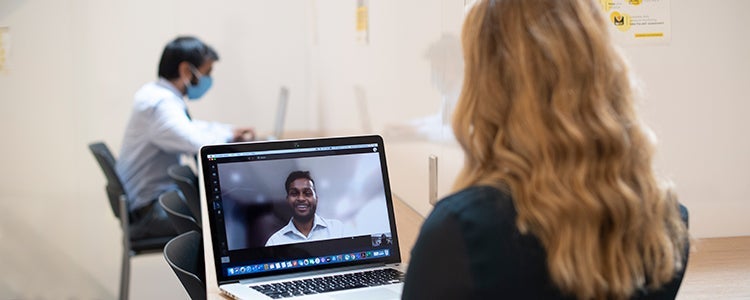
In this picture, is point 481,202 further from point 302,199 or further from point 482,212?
point 302,199

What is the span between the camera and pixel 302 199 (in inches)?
64.7

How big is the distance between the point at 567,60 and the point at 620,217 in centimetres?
19

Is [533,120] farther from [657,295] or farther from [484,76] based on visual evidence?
[657,295]

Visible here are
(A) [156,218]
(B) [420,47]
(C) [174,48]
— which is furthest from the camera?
(C) [174,48]

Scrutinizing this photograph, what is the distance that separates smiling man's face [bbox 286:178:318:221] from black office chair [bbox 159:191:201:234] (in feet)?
2.91

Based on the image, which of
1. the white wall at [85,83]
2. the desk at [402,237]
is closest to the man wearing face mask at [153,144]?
the white wall at [85,83]

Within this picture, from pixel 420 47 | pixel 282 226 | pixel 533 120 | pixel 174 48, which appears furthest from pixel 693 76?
pixel 174 48

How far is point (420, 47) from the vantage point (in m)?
2.40

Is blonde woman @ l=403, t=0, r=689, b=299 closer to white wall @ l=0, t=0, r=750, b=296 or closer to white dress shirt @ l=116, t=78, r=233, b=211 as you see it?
white wall @ l=0, t=0, r=750, b=296

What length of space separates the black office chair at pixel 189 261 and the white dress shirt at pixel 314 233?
0.19 meters

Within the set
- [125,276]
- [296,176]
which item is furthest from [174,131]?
[296,176]

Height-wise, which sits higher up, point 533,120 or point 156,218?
point 533,120

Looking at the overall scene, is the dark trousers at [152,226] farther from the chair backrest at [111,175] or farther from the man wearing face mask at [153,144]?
the chair backrest at [111,175]

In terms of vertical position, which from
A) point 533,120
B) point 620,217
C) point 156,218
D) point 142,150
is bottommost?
point 156,218
